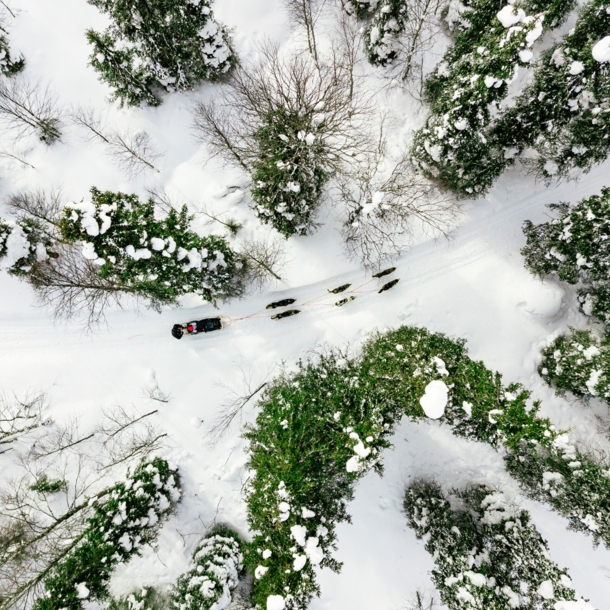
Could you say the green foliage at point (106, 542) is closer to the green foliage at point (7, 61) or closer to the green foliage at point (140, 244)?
the green foliage at point (140, 244)

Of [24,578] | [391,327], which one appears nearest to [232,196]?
[391,327]

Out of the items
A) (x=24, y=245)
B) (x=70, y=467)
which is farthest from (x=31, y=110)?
(x=70, y=467)

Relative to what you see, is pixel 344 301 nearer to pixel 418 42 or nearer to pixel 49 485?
pixel 418 42

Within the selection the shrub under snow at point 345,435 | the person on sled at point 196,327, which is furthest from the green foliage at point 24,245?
the shrub under snow at point 345,435

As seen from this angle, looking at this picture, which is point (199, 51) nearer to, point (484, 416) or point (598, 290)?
point (484, 416)

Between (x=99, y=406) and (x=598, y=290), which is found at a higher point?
(x=99, y=406)

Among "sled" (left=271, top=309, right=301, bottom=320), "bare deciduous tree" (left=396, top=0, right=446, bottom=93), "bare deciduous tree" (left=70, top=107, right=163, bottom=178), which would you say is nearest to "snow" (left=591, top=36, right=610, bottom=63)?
"bare deciduous tree" (left=396, top=0, right=446, bottom=93)
